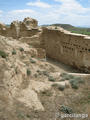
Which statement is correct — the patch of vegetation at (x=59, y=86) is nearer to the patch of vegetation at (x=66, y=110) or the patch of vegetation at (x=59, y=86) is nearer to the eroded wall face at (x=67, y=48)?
the patch of vegetation at (x=66, y=110)

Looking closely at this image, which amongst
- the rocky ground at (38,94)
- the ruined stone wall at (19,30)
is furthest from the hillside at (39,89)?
the ruined stone wall at (19,30)

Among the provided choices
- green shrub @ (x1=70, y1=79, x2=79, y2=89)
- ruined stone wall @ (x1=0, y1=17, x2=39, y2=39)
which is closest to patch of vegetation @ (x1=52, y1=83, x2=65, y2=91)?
green shrub @ (x1=70, y1=79, x2=79, y2=89)

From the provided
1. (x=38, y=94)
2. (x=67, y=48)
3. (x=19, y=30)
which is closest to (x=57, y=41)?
(x=67, y=48)

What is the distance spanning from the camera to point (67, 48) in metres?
14.6

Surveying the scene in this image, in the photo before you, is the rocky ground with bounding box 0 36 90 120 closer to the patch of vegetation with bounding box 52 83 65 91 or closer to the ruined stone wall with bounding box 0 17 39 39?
the patch of vegetation with bounding box 52 83 65 91

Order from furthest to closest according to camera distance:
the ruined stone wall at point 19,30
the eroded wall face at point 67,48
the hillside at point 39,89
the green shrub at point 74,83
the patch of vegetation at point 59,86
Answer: the ruined stone wall at point 19,30 → the eroded wall face at point 67,48 → the green shrub at point 74,83 → the patch of vegetation at point 59,86 → the hillside at point 39,89

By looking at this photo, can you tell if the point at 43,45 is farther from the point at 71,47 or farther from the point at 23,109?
the point at 23,109

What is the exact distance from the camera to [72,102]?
7.16m

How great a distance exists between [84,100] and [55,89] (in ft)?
5.05

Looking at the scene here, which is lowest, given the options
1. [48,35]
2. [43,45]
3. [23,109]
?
[23,109]

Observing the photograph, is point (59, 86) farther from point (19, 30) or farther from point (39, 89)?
point (19, 30)

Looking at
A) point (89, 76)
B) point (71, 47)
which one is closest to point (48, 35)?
point (71, 47)

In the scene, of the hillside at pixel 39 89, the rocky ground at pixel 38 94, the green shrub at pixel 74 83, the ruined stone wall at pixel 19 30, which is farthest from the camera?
the ruined stone wall at pixel 19 30

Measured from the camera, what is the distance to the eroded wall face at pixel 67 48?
1295cm
